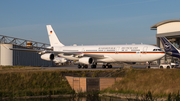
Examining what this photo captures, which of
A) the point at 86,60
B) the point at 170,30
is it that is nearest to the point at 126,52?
the point at 86,60

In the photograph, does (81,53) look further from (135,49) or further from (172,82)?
(172,82)

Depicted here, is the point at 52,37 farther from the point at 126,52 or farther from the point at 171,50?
the point at 171,50

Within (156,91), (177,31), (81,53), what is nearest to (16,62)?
(81,53)

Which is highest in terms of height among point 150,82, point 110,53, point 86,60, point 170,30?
point 170,30

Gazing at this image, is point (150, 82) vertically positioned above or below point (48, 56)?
below

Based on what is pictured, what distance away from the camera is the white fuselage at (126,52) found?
3881cm

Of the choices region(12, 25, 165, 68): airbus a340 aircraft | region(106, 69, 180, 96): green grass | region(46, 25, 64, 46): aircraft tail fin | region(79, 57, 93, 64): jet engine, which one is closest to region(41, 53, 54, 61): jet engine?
region(12, 25, 165, 68): airbus a340 aircraft

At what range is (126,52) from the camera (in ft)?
134

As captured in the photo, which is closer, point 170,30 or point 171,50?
point 171,50

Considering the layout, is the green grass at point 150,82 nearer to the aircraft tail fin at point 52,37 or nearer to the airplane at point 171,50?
the airplane at point 171,50

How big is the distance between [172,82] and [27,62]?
43714 mm

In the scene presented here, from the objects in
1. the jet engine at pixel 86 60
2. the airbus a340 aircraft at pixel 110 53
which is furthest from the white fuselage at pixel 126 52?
the jet engine at pixel 86 60

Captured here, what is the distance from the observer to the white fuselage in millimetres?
38812

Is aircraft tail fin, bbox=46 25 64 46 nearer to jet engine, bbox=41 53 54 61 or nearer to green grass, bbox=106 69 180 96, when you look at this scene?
jet engine, bbox=41 53 54 61
